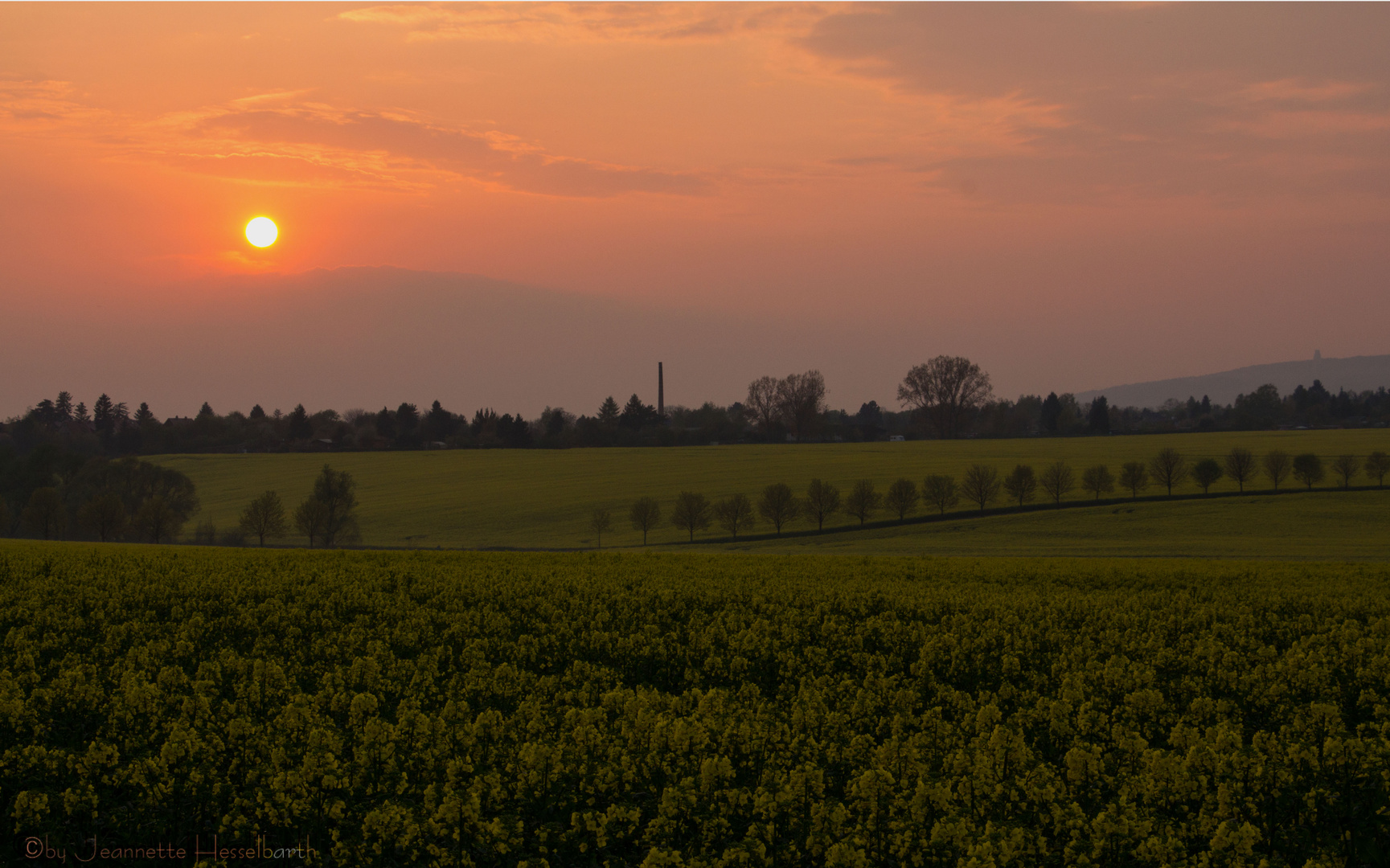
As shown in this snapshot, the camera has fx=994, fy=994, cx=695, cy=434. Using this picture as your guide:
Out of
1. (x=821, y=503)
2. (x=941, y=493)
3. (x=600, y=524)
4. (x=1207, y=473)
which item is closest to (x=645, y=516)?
(x=600, y=524)

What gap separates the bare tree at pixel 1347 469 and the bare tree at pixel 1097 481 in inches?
656

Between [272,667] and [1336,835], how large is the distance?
9402 millimetres

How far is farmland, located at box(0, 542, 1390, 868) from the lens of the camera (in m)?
6.77

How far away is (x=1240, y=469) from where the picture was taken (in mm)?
76625

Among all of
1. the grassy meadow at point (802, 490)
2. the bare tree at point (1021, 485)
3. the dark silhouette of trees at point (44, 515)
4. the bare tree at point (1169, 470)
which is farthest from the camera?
the bare tree at point (1169, 470)

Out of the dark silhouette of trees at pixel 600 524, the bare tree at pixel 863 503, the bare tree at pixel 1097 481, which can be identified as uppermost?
the bare tree at pixel 1097 481

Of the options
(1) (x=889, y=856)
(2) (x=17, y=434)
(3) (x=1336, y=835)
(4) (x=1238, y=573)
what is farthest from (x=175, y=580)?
(2) (x=17, y=434)

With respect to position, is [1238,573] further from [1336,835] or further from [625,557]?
[1336,835]

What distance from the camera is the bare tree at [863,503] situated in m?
70.1

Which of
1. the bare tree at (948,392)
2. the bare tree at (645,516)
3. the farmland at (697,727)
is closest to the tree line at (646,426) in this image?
the bare tree at (948,392)

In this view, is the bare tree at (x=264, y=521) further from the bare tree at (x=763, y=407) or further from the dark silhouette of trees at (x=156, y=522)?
the bare tree at (x=763, y=407)

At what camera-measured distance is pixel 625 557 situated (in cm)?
2639

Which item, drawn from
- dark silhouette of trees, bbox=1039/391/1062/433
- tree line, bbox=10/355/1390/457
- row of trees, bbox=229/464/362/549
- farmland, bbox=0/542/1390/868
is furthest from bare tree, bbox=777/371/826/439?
farmland, bbox=0/542/1390/868

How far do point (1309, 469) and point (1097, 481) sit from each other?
16.2m
